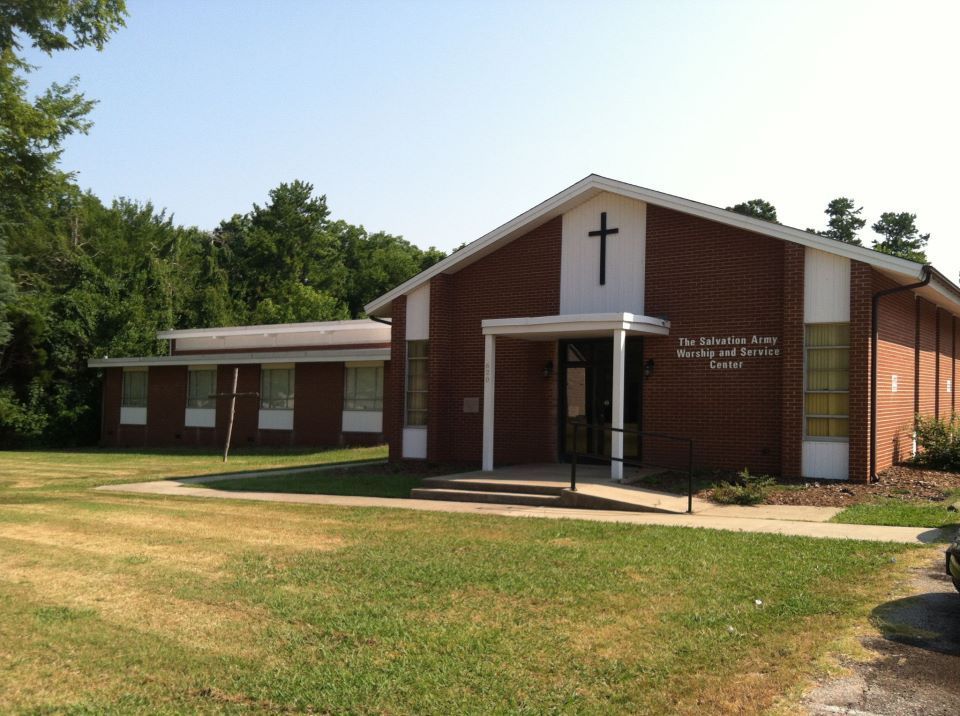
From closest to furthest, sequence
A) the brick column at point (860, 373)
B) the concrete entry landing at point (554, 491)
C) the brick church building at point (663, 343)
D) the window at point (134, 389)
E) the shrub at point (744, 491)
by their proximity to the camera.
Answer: the concrete entry landing at point (554, 491) < the shrub at point (744, 491) < the brick column at point (860, 373) < the brick church building at point (663, 343) < the window at point (134, 389)

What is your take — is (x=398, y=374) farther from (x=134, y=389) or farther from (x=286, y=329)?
(x=134, y=389)

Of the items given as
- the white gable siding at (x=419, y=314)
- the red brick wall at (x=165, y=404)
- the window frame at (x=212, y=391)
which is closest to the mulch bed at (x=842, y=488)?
the white gable siding at (x=419, y=314)

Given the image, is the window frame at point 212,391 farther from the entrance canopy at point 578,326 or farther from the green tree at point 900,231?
the green tree at point 900,231

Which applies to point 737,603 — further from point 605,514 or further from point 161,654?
point 605,514

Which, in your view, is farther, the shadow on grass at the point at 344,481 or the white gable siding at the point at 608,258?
the white gable siding at the point at 608,258

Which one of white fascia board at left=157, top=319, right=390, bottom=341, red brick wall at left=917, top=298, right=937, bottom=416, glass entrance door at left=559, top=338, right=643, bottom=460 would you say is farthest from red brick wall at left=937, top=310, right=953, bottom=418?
white fascia board at left=157, top=319, right=390, bottom=341

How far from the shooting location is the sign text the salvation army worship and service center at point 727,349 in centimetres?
1550

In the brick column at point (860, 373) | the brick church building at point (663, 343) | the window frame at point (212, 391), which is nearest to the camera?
the brick column at point (860, 373)

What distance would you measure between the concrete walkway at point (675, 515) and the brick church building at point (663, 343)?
205 centimetres

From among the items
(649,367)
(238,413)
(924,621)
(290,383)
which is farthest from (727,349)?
(238,413)

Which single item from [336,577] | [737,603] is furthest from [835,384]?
[336,577]

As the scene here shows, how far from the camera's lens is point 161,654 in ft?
19.5

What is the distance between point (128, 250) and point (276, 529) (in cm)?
5092

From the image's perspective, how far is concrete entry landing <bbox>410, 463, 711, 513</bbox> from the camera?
43.4 feet
